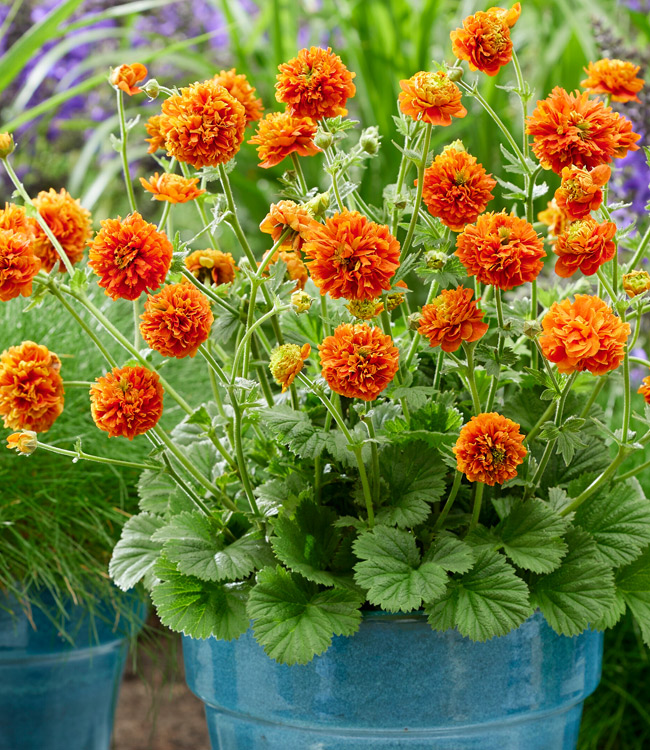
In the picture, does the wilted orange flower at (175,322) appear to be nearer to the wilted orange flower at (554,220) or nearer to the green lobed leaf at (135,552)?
the green lobed leaf at (135,552)

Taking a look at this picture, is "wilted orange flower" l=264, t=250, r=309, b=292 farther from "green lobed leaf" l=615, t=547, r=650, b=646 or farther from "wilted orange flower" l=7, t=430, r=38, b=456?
"green lobed leaf" l=615, t=547, r=650, b=646

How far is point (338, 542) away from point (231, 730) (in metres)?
0.17

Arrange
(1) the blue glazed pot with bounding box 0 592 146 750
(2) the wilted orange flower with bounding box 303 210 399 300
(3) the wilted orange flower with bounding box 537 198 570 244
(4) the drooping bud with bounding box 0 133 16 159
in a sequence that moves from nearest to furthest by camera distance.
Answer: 1. (2) the wilted orange flower with bounding box 303 210 399 300
2. (4) the drooping bud with bounding box 0 133 16 159
3. (3) the wilted orange flower with bounding box 537 198 570 244
4. (1) the blue glazed pot with bounding box 0 592 146 750

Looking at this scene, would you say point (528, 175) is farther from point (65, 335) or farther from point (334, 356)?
point (65, 335)

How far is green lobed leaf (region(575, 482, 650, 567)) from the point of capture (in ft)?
2.10

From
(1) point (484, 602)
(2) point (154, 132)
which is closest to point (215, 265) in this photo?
(2) point (154, 132)

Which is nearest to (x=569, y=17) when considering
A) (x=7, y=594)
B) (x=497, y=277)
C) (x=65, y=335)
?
(x=65, y=335)

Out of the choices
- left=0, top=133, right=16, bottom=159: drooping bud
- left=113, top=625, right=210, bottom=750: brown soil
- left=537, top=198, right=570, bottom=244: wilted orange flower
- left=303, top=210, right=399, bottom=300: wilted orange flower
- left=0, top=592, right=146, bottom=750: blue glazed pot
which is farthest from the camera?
left=113, top=625, right=210, bottom=750: brown soil

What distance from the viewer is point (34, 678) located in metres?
0.89

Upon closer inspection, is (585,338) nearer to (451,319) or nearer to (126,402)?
(451,319)

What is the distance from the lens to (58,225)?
2.22 ft

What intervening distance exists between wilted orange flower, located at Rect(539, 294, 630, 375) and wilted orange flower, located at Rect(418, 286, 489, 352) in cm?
4

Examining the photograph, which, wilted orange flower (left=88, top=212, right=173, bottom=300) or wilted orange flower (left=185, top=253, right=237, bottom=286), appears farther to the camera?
wilted orange flower (left=185, top=253, right=237, bottom=286)

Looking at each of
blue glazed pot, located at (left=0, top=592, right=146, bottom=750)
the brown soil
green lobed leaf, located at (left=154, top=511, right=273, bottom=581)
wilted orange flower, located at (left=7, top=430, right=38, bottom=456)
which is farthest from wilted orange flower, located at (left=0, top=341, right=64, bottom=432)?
the brown soil
